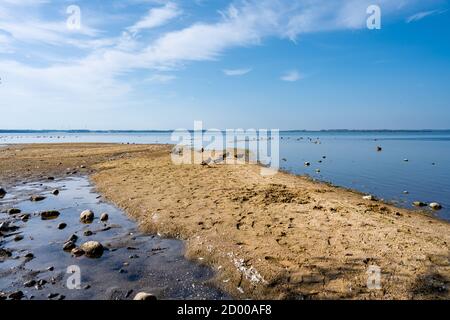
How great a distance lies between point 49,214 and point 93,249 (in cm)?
487

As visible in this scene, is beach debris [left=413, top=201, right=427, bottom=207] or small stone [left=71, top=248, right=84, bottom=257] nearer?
small stone [left=71, top=248, right=84, bottom=257]

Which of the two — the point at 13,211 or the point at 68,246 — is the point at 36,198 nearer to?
the point at 13,211

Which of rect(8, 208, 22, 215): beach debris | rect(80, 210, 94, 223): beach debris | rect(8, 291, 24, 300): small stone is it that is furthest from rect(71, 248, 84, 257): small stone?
rect(8, 208, 22, 215): beach debris

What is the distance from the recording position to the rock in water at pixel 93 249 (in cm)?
872

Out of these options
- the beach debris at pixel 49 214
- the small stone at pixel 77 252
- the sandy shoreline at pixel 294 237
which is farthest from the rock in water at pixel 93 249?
the beach debris at pixel 49 214

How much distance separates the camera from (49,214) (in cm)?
1241

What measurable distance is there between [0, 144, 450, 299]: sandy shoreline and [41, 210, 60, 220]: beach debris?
2.58 meters

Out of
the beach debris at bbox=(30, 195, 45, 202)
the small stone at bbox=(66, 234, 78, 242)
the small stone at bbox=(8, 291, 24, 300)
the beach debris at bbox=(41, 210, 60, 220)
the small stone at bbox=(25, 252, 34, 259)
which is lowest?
the small stone at bbox=(8, 291, 24, 300)

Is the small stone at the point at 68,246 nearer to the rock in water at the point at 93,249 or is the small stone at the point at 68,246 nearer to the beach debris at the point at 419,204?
the rock in water at the point at 93,249

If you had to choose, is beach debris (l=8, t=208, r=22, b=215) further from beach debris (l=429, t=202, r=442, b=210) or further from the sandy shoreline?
beach debris (l=429, t=202, r=442, b=210)

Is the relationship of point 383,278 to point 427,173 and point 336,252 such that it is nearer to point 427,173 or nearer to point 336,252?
point 336,252

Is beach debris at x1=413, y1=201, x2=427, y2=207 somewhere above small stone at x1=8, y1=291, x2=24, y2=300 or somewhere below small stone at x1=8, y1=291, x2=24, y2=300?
above

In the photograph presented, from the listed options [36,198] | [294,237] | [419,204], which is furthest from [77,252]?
[419,204]

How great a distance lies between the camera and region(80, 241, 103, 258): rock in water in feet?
28.6
